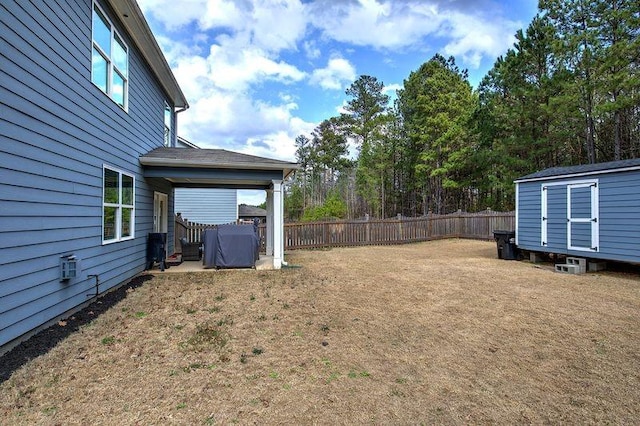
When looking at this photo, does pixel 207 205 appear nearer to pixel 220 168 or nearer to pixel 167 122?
pixel 167 122

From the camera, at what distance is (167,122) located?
10398 millimetres

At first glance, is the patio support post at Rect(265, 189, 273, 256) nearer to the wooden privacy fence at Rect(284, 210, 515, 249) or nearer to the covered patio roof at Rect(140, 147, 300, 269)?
the wooden privacy fence at Rect(284, 210, 515, 249)

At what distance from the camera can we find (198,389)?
2531 mm

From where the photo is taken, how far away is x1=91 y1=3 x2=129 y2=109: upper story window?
5.01 metres

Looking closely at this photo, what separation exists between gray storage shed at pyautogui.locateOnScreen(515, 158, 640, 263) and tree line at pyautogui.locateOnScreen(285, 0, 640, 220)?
25.3ft

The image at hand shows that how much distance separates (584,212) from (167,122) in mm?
11772

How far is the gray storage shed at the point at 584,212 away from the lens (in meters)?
6.98

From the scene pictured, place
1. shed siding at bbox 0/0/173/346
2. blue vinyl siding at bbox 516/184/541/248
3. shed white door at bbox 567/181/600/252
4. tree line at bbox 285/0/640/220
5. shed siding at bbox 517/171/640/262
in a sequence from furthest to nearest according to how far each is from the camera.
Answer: tree line at bbox 285/0/640/220
blue vinyl siding at bbox 516/184/541/248
shed white door at bbox 567/181/600/252
shed siding at bbox 517/171/640/262
shed siding at bbox 0/0/173/346

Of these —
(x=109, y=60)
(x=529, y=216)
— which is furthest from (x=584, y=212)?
(x=109, y=60)

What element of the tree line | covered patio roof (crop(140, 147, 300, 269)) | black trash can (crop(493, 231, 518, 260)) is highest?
the tree line

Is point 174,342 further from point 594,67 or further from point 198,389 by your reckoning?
point 594,67

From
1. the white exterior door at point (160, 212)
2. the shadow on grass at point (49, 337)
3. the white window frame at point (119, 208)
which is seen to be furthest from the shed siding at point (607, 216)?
the white exterior door at point (160, 212)

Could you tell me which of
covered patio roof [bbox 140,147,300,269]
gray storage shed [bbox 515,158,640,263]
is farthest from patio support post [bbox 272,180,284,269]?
gray storage shed [bbox 515,158,640,263]

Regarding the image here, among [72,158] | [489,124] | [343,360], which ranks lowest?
[343,360]
